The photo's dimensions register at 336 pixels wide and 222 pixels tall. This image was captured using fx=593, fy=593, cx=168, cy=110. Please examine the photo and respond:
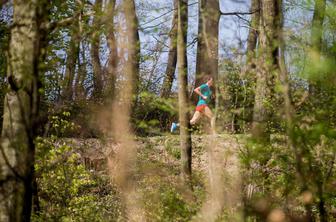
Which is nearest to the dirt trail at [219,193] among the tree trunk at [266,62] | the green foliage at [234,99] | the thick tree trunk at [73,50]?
the green foliage at [234,99]

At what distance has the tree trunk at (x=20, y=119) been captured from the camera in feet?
15.6

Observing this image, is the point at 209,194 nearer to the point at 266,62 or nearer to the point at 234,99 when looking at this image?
the point at 234,99

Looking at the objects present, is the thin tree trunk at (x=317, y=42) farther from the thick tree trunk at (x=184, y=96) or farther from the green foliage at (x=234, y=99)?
the thick tree trunk at (x=184, y=96)

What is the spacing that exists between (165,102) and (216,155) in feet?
4.98

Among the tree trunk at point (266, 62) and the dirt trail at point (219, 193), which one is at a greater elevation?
the tree trunk at point (266, 62)

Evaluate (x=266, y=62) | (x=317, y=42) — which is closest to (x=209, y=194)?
(x=266, y=62)

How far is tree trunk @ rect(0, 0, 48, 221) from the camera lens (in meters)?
4.75

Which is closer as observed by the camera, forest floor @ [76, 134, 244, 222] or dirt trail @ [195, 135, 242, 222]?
forest floor @ [76, 134, 244, 222]

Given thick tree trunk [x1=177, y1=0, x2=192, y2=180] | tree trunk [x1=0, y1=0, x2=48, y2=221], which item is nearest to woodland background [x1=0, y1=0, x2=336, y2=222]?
tree trunk [x1=0, y1=0, x2=48, y2=221]

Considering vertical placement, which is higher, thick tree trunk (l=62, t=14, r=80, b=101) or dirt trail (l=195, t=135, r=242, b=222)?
thick tree trunk (l=62, t=14, r=80, b=101)

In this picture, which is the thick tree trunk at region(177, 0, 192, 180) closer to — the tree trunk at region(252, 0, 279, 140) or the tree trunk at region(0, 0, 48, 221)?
the tree trunk at region(252, 0, 279, 140)

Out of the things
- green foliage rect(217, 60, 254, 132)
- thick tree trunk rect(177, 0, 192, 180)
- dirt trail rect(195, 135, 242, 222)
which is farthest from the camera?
thick tree trunk rect(177, 0, 192, 180)

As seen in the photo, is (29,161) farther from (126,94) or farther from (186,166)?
(126,94)

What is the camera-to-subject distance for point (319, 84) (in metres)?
4.13
